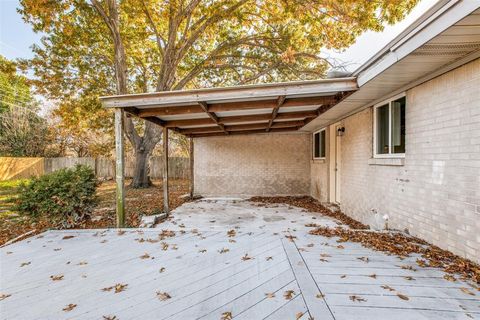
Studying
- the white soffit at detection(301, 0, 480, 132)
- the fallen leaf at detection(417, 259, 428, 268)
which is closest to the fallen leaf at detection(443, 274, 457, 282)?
the fallen leaf at detection(417, 259, 428, 268)

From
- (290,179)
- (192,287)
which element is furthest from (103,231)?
(290,179)

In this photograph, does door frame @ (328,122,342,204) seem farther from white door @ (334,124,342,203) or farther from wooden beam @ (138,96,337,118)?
wooden beam @ (138,96,337,118)

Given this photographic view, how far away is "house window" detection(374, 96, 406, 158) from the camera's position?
3951 millimetres

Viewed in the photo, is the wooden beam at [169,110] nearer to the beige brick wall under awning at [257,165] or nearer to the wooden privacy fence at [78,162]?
the beige brick wall under awning at [257,165]

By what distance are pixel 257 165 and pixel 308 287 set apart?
7.18 meters

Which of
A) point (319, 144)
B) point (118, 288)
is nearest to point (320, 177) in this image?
point (319, 144)

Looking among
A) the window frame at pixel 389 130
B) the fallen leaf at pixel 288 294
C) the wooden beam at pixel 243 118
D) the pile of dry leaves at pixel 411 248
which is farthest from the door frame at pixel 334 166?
the fallen leaf at pixel 288 294

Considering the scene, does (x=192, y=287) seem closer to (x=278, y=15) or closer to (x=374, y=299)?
(x=374, y=299)

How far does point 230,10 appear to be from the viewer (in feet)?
27.5

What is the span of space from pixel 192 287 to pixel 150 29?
440 inches

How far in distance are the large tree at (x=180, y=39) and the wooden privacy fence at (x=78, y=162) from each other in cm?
458

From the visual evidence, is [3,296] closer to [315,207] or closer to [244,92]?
[244,92]

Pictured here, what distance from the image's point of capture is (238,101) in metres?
4.64

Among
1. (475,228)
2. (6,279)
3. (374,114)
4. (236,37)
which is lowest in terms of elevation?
(6,279)
